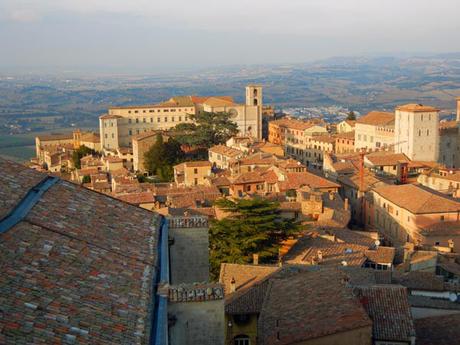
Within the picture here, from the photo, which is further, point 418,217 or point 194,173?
point 194,173

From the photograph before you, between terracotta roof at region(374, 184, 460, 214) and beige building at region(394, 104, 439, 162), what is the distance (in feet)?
67.3

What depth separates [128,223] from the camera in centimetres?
1188

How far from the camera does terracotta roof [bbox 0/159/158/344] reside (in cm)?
720

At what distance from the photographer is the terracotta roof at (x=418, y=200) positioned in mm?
34312

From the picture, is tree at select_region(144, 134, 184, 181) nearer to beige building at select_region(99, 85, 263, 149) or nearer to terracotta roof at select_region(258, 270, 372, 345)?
beige building at select_region(99, 85, 263, 149)

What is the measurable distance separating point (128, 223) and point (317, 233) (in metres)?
16.0

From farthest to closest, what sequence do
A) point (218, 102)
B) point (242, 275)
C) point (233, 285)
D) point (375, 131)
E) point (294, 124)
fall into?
1. point (218, 102)
2. point (294, 124)
3. point (375, 131)
4. point (242, 275)
5. point (233, 285)

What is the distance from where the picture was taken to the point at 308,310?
13.5 meters

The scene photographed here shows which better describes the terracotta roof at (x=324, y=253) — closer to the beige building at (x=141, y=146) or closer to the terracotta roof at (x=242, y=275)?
the terracotta roof at (x=242, y=275)

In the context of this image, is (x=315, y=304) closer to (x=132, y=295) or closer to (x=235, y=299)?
(x=235, y=299)

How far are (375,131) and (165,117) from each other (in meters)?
30.1

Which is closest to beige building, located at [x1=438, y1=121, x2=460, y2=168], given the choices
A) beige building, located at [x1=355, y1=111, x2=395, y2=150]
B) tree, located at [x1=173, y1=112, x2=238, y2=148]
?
beige building, located at [x1=355, y1=111, x2=395, y2=150]

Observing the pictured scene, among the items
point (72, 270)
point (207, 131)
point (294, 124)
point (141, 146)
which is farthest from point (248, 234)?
point (294, 124)

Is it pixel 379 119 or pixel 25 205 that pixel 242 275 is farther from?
pixel 379 119
